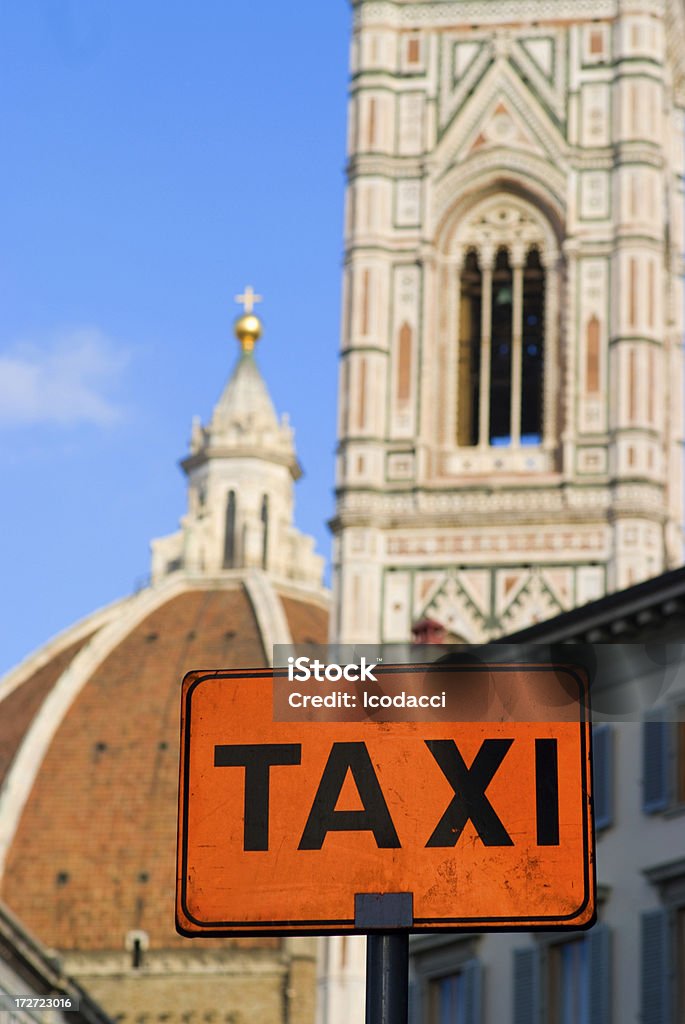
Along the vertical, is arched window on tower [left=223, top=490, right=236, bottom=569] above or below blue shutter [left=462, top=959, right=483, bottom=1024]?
above

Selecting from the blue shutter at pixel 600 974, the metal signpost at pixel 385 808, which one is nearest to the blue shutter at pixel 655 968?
the blue shutter at pixel 600 974

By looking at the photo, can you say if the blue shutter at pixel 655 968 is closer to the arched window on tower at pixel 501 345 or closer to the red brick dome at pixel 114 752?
the arched window on tower at pixel 501 345

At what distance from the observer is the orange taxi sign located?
3.15 meters

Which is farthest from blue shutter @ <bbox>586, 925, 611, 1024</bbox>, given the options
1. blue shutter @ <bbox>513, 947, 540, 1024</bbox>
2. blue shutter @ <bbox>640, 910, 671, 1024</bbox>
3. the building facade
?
the building facade

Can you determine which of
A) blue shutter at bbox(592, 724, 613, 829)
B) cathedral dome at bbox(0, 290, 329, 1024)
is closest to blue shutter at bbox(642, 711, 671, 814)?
blue shutter at bbox(592, 724, 613, 829)

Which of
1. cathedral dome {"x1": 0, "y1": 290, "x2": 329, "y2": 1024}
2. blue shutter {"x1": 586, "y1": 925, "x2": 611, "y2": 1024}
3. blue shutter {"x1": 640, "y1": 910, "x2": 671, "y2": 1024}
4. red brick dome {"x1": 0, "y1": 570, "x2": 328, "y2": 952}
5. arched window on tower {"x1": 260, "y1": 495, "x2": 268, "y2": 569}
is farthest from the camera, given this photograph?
arched window on tower {"x1": 260, "y1": 495, "x2": 268, "y2": 569}

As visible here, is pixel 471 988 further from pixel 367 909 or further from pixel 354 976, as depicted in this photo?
pixel 367 909

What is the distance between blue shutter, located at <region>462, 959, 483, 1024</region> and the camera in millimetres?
19781

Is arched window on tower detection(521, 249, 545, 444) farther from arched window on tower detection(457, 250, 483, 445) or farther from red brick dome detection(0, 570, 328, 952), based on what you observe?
red brick dome detection(0, 570, 328, 952)

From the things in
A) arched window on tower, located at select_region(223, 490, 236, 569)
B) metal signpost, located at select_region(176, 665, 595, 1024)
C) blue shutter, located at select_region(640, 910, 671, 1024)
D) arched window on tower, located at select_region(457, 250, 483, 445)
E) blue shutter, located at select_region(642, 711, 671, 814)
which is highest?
arched window on tower, located at select_region(223, 490, 236, 569)

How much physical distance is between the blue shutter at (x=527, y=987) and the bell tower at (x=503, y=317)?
13600 millimetres

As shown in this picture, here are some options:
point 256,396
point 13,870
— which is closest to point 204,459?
point 256,396

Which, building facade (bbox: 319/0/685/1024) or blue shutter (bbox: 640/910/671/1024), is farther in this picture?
building facade (bbox: 319/0/685/1024)

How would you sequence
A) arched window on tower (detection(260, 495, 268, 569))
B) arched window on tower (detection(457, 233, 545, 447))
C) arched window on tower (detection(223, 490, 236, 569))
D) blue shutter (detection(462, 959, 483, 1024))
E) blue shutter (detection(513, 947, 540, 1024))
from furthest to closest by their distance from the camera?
arched window on tower (detection(260, 495, 268, 569)), arched window on tower (detection(223, 490, 236, 569)), arched window on tower (detection(457, 233, 545, 447)), blue shutter (detection(462, 959, 483, 1024)), blue shutter (detection(513, 947, 540, 1024))
